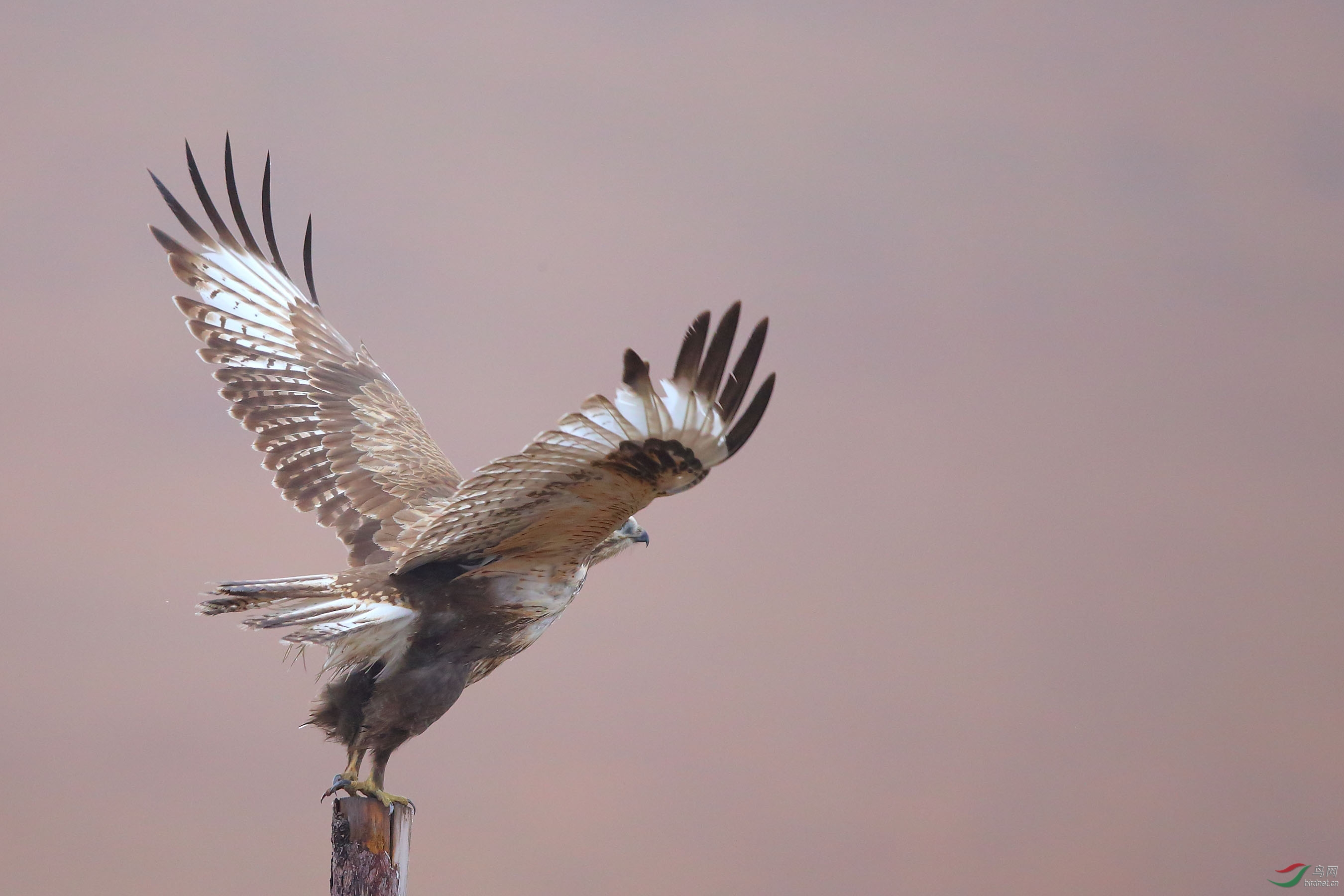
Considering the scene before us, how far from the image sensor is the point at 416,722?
131 inches

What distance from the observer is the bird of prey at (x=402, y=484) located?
103 inches

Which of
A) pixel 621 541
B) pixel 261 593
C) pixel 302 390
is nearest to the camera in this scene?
pixel 261 593

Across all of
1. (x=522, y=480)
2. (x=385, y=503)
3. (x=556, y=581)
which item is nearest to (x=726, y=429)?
(x=522, y=480)

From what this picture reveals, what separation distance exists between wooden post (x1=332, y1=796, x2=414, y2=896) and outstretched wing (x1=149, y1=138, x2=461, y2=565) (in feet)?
3.09

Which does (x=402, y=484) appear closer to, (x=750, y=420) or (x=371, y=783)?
(x=371, y=783)

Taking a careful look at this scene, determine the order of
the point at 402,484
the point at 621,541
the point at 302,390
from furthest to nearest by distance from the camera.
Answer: the point at 302,390 → the point at 402,484 → the point at 621,541

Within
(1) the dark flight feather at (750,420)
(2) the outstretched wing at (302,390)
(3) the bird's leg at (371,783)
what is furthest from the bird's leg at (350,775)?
(1) the dark flight feather at (750,420)

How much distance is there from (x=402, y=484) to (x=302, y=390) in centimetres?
71

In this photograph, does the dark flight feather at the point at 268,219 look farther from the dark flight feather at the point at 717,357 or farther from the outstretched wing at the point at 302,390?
the dark flight feather at the point at 717,357

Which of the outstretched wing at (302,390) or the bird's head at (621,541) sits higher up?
the outstretched wing at (302,390)

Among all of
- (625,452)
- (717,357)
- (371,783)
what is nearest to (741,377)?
(717,357)

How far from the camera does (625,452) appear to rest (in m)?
2.68

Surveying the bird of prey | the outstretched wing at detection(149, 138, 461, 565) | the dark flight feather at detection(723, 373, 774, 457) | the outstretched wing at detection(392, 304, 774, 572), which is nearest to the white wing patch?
the bird of prey

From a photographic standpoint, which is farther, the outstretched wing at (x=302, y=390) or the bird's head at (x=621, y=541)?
the outstretched wing at (x=302, y=390)
